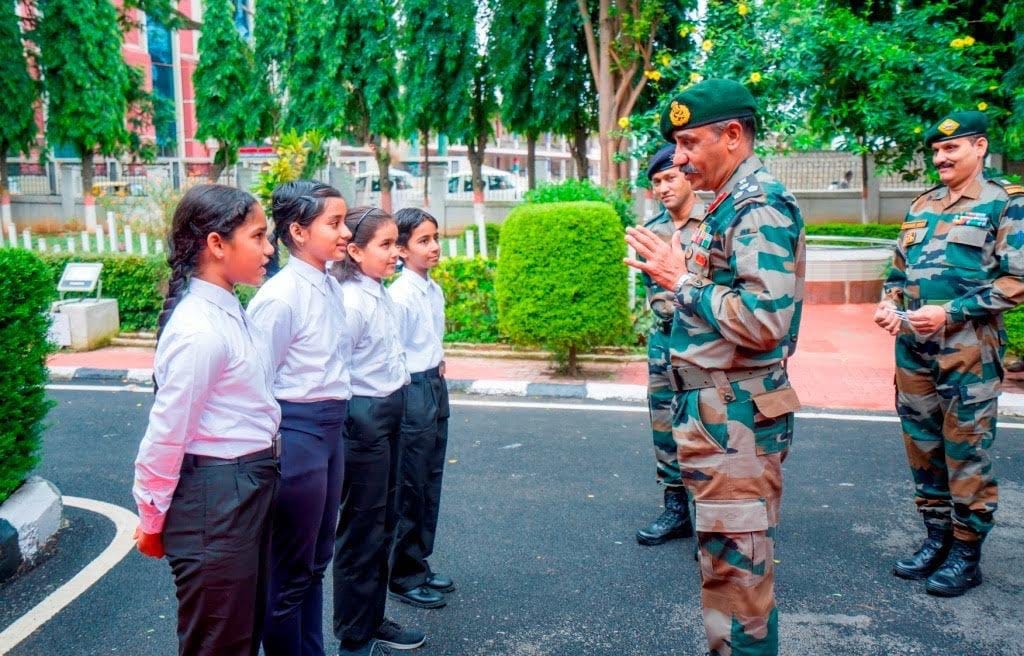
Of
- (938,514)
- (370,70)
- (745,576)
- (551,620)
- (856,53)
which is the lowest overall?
(551,620)

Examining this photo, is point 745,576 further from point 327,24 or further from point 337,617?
point 327,24

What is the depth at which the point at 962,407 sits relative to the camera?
4.04 m

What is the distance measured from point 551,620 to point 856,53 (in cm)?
804

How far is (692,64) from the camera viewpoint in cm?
1134

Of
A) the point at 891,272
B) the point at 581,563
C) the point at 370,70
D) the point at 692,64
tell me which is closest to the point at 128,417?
the point at 581,563

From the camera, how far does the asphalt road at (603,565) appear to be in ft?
12.0

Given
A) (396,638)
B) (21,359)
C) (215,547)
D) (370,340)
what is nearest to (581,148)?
(21,359)

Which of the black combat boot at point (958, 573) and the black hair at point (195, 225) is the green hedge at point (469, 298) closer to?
the black combat boot at point (958, 573)

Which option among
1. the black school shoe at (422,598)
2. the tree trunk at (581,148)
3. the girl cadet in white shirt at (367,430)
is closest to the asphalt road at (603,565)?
the black school shoe at (422,598)

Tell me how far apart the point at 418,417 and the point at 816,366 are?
6.17 meters

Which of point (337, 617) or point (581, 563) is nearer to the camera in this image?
point (337, 617)

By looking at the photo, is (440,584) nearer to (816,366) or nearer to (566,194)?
(816,366)

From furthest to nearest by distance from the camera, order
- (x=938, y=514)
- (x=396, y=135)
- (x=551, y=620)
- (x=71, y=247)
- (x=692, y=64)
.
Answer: (x=396, y=135) → (x=71, y=247) → (x=692, y=64) → (x=938, y=514) → (x=551, y=620)

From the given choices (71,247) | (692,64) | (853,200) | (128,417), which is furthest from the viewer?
(853,200)
